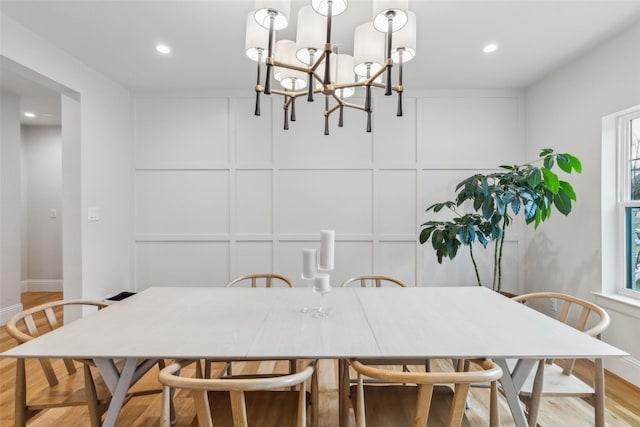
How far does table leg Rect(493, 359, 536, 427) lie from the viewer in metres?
1.15

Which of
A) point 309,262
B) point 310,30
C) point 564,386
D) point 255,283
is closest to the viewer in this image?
point 564,386

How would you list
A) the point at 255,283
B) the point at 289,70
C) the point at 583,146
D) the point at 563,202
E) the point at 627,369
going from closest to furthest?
the point at 289,70, the point at 627,369, the point at 563,202, the point at 583,146, the point at 255,283

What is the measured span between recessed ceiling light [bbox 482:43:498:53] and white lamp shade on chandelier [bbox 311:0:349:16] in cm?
168

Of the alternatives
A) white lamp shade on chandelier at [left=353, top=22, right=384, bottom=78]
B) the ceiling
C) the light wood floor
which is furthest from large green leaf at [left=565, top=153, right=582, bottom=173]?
white lamp shade on chandelier at [left=353, top=22, right=384, bottom=78]

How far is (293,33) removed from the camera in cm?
229

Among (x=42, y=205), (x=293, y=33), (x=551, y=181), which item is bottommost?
(x=42, y=205)

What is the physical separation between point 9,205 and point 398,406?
176 inches

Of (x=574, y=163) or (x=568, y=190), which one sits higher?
(x=574, y=163)

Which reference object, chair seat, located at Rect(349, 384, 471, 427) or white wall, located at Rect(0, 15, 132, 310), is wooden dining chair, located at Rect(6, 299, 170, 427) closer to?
chair seat, located at Rect(349, 384, 471, 427)

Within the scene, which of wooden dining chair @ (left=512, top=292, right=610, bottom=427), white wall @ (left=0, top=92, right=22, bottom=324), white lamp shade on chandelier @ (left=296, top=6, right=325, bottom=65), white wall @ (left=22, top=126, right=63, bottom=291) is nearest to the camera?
wooden dining chair @ (left=512, top=292, right=610, bottom=427)

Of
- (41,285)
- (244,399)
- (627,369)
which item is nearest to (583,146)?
(627,369)

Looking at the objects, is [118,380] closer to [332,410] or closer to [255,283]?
[332,410]

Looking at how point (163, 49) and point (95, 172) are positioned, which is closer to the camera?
point (163, 49)

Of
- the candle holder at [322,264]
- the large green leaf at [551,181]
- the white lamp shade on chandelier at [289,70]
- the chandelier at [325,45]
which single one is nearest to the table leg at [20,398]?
the candle holder at [322,264]
